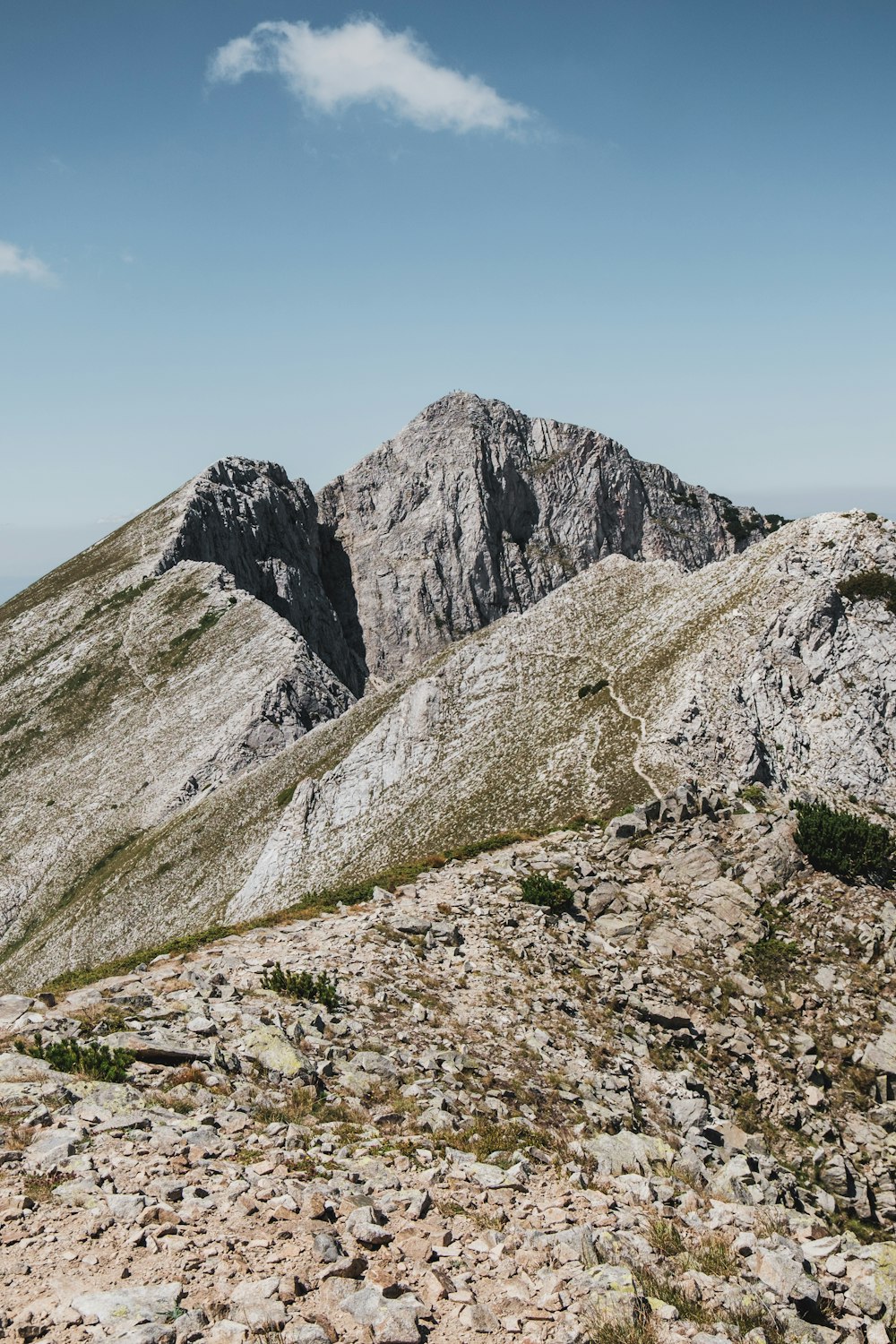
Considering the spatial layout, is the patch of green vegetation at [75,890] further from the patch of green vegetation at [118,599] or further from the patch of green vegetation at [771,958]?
the patch of green vegetation at [771,958]

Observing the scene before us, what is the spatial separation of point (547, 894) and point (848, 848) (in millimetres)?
9804

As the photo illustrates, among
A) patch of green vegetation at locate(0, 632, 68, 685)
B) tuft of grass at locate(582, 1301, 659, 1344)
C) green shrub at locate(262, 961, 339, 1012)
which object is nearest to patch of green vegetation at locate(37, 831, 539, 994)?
green shrub at locate(262, 961, 339, 1012)

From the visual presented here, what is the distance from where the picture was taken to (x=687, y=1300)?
9984mm

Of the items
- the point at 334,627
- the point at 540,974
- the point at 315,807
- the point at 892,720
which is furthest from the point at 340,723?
the point at 334,627

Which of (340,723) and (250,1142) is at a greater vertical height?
(340,723)

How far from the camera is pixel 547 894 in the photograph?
24922 mm

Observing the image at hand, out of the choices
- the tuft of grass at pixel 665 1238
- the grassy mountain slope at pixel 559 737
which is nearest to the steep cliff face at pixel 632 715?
the grassy mountain slope at pixel 559 737

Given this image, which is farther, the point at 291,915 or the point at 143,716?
the point at 143,716

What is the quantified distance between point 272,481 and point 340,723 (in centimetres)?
10495

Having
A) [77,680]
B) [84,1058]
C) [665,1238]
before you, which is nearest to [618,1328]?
[665,1238]

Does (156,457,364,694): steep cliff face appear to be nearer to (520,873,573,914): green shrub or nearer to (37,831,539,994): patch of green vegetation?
(37,831,539,994): patch of green vegetation

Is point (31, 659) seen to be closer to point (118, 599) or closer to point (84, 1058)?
point (118, 599)

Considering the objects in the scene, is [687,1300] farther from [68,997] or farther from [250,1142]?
[68,997]

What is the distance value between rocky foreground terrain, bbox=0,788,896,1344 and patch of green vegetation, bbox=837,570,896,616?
126 feet
